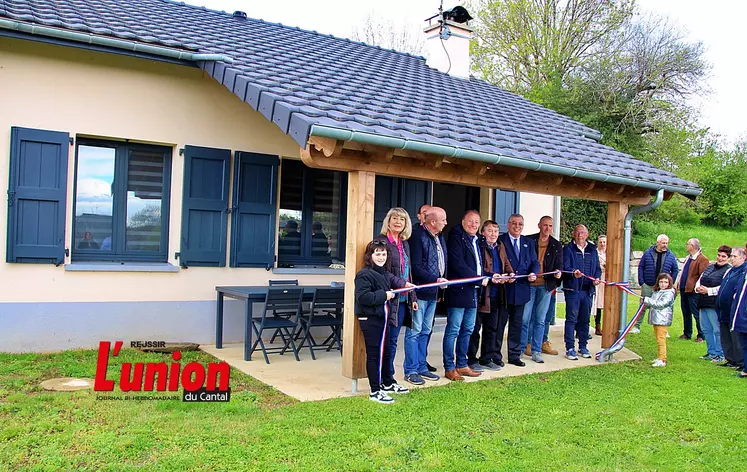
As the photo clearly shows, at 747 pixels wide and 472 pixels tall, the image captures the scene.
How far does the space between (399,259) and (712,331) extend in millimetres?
5224

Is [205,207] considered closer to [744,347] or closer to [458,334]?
[458,334]

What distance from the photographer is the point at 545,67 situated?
929 inches

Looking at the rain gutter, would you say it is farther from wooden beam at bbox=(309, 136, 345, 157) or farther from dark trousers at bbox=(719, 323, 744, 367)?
dark trousers at bbox=(719, 323, 744, 367)

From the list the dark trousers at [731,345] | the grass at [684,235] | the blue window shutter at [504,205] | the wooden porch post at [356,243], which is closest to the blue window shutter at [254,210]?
the wooden porch post at [356,243]


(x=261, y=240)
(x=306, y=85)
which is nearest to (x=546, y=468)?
(x=306, y=85)

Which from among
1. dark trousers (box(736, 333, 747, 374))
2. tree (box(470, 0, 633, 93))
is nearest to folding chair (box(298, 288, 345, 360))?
dark trousers (box(736, 333, 747, 374))

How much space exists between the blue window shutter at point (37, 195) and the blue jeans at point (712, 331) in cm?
813

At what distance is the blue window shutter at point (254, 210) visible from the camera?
7.93m

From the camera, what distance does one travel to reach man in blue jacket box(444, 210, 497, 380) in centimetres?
654

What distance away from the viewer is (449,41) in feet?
38.7

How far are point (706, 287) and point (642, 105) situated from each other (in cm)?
1458

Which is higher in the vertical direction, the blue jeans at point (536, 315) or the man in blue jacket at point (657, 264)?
the man in blue jacket at point (657, 264)

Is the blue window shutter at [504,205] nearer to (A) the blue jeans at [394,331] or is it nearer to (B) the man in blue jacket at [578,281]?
(B) the man in blue jacket at [578,281]

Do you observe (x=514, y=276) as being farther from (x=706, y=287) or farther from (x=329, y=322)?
(x=706, y=287)
